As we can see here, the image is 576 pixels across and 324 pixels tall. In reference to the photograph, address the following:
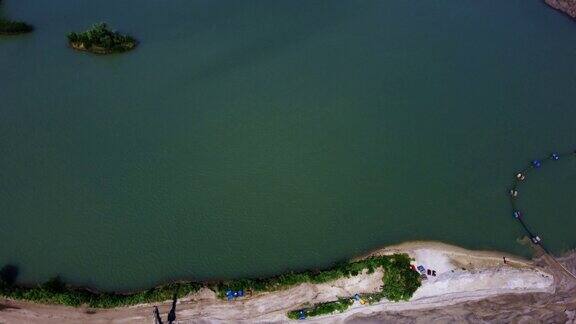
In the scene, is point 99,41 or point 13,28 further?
point 13,28

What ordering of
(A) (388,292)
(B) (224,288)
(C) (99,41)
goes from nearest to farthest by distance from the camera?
(A) (388,292), (B) (224,288), (C) (99,41)

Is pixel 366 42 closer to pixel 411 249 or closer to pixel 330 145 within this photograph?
pixel 330 145

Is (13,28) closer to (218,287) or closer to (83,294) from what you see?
(83,294)

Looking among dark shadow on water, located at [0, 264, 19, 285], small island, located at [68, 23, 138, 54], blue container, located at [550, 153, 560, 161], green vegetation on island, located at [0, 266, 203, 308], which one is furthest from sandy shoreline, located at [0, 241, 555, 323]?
small island, located at [68, 23, 138, 54]

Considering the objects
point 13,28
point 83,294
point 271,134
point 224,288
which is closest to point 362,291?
point 224,288

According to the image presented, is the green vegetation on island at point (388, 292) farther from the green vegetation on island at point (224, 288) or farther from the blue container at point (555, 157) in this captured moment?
the blue container at point (555, 157)

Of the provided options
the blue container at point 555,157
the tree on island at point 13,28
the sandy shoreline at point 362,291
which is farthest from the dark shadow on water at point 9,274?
the blue container at point 555,157

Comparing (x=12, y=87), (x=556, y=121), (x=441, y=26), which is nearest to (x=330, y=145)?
(x=556, y=121)

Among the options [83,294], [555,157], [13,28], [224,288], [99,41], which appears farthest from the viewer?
[13,28]

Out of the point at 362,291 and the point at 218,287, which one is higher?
the point at 218,287
